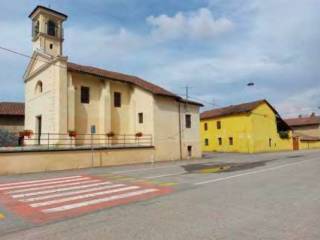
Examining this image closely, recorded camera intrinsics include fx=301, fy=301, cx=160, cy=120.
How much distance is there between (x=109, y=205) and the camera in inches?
316

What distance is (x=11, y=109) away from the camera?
1357 inches

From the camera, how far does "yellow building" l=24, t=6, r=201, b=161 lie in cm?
2383

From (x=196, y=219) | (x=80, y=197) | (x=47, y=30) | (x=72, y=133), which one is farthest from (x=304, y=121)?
(x=196, y=219)

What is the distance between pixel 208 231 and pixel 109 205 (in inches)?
133

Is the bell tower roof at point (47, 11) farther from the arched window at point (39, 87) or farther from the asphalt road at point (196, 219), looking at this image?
the asphalt road at point (196, 219)

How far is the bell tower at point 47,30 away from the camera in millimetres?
29328

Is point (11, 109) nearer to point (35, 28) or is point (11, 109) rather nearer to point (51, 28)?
point (35, 28)

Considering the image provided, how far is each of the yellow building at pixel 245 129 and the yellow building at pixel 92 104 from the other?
14466mm

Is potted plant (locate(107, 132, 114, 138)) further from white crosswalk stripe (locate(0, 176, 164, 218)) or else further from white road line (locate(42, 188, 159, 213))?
white road line (locate(42, 188, 159, 213))

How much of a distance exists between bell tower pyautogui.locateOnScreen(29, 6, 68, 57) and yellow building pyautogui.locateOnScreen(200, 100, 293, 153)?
26282mm

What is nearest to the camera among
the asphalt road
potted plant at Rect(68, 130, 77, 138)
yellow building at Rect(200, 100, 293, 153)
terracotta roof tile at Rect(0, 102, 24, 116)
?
the asphalt road

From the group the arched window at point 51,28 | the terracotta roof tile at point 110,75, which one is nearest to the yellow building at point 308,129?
the terracotta roof tile at point 110,75

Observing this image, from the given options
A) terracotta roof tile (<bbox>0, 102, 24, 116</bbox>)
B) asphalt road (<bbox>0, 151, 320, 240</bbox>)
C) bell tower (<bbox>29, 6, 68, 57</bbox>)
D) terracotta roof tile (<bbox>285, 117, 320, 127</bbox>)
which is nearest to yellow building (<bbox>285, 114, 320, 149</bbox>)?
terracotta roof tile (<bbox>285, 117, 320, 127</bbox>)

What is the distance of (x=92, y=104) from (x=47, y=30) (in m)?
10.1
